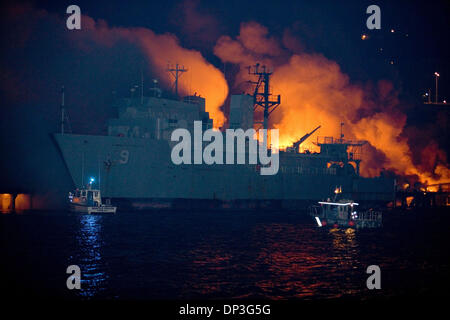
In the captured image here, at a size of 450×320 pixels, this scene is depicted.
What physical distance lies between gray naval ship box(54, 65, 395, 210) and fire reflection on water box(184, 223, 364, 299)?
16209 mm

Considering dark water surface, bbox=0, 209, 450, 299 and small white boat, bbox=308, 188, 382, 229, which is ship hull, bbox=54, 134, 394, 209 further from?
small white boat, bbox=308, 188, 382, 229

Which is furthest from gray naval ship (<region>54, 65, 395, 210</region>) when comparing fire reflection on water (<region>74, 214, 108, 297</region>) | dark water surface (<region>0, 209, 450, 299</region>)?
fire reflection on water (<region>74, 214, 108, 297</region>)

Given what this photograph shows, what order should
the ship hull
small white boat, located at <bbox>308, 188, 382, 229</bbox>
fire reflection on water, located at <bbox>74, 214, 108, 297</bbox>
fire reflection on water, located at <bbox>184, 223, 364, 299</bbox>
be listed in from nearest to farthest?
1. fire reflection on water, located at <bbox>74, 214, 108, 297</bbox>
2. fire reflection on water, located at <bbox>184, 223, 364, 299</bbox>
3. small white boat, located at <bbox>308, 188, 382, 229</bbox>
4. the ship hull

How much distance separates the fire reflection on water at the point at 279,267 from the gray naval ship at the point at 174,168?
16.2 metres

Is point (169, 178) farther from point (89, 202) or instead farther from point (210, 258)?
point (210, 258)

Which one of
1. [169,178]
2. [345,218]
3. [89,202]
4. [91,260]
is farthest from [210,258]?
[169,178]

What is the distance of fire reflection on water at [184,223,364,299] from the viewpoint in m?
24.0

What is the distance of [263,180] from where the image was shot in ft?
217

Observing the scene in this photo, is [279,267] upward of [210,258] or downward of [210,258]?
downward

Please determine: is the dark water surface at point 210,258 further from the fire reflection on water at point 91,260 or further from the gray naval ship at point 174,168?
the gray naval ship at point 174,168

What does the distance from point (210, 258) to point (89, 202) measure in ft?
80.8

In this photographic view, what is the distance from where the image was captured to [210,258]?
31.7 m

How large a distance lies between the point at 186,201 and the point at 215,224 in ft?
29.1
